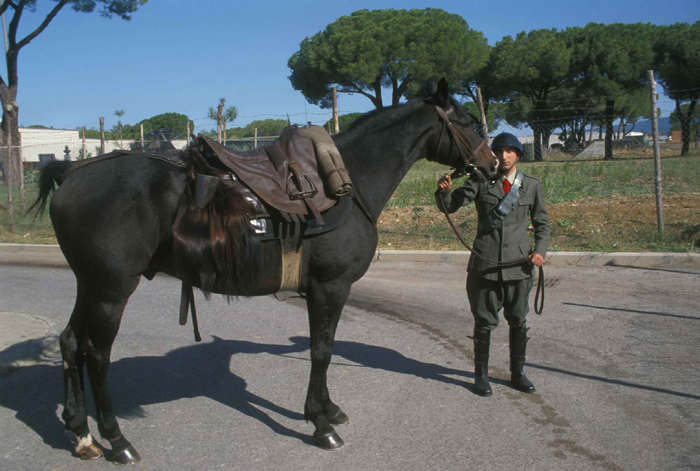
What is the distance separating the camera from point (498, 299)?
13.9ft

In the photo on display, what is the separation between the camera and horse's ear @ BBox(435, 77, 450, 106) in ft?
11.8

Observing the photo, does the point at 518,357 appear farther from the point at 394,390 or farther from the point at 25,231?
the point at 25,231

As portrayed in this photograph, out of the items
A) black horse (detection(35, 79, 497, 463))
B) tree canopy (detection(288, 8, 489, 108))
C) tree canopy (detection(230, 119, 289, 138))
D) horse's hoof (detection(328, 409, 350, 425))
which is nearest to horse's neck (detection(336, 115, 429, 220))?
black horse (detection(35, 79, 497, 463))

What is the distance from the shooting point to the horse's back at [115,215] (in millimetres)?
3041

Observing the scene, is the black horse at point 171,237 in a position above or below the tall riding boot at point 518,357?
above

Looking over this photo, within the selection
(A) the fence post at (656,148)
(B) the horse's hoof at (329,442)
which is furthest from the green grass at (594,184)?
(B) the horse's hoof at (329,442)

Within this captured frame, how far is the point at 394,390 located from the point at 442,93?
2270 mm

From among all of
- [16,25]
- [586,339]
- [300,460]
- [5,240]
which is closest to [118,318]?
[300,460]

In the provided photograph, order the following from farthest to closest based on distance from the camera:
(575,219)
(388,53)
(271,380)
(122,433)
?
(388,53), (575,219), (271,380), (122,433)

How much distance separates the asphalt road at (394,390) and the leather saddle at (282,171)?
1.54 metres

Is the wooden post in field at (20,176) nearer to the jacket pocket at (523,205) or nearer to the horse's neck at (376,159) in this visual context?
the horse's neck at (376,159)

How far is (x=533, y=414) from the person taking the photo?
3.79 meters

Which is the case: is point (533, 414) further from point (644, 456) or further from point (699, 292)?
point (699, 292)

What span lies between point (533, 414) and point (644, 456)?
0.76 meters
